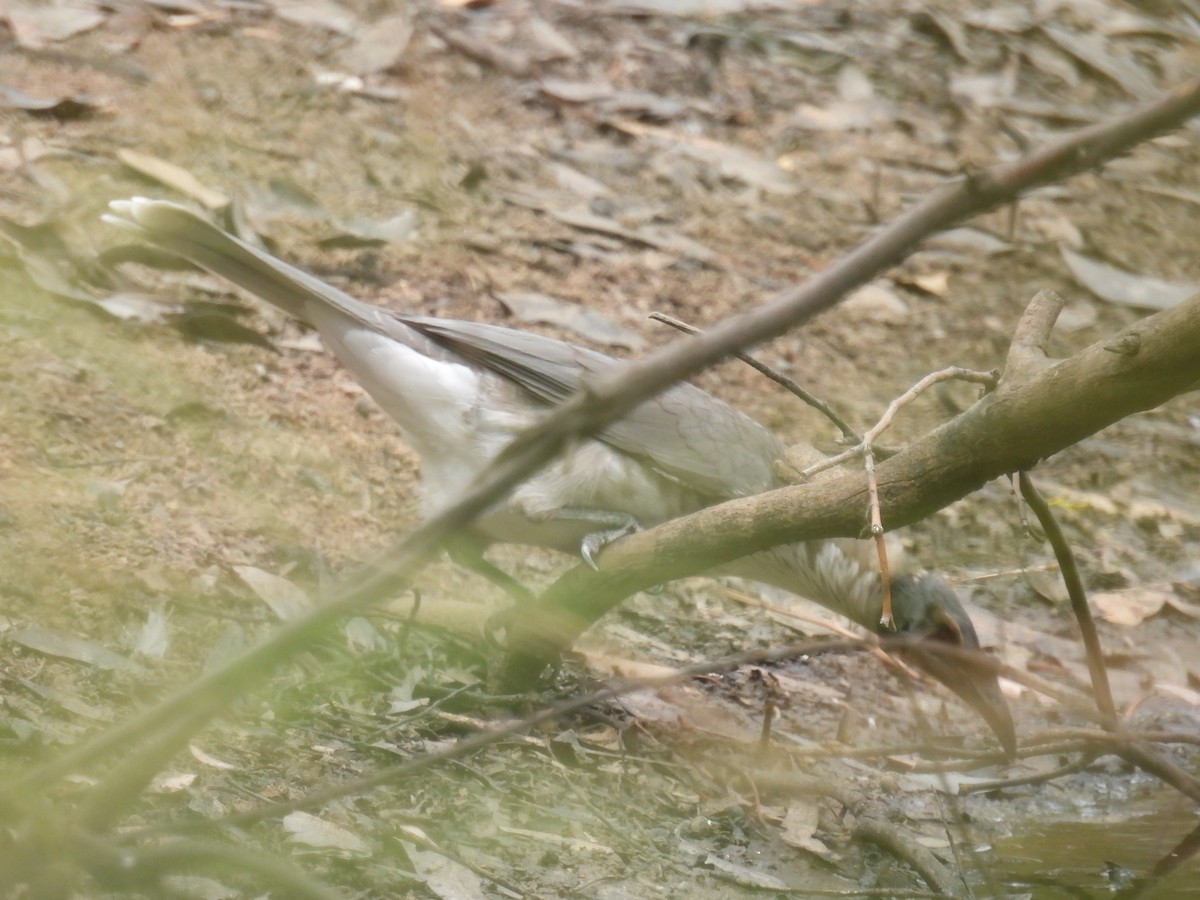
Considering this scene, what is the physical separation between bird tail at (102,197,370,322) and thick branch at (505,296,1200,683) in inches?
55.1

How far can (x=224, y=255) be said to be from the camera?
423cm

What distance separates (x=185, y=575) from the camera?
4176 millimetres

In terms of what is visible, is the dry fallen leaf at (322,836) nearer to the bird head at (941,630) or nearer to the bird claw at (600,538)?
the bird claw at (600,538)

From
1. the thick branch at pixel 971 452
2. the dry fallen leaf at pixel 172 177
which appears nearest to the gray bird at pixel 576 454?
the thick branch at pixel 971 452

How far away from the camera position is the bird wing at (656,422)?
4.63 metres

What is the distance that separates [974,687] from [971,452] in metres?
2.04

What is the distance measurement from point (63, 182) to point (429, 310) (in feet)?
5.08

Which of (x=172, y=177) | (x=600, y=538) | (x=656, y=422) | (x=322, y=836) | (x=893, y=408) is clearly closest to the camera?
(x=893, y=408)

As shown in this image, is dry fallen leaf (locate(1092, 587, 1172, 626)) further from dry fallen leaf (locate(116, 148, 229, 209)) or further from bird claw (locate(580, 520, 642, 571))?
dry fallen leaf (locate(116, 148, 229, 209))

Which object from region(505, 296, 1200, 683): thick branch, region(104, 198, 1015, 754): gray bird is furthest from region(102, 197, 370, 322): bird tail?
region(505, 296, 1200, 683): thick branch

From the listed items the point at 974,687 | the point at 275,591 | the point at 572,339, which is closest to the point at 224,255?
the point at 275,591

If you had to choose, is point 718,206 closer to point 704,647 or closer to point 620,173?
point 620,173

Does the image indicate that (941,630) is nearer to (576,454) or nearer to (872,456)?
(576,454)

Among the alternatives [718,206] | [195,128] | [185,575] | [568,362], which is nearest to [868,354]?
[718,206]
